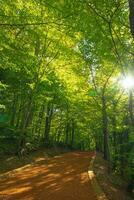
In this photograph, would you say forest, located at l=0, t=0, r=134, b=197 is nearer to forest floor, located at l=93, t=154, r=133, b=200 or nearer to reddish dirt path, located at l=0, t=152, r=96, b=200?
forest floor, located at l=93, t=154, r=133, b=200

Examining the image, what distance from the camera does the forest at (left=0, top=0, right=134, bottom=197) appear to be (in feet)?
34.8

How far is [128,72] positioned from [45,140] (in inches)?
846

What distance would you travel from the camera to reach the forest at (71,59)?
34.8 feet

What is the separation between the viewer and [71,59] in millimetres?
21500

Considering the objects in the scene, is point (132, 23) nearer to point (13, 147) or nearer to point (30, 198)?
point (30, 198)

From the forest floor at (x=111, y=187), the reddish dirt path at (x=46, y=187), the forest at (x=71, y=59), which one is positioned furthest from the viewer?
the forest floor at (x=111, y=187)

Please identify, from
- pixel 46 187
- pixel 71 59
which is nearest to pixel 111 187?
pixel 46 187

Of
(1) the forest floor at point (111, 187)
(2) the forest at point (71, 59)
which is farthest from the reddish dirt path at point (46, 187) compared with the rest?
(2) the forest at point (71, 59)

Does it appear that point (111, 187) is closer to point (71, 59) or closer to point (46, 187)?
point (46, 187)

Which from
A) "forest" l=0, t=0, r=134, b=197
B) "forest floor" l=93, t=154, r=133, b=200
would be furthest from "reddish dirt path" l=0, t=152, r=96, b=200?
"forest" l=0, t=0, r=134, b=197

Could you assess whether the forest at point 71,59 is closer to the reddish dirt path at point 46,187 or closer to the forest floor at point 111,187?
the forest floor at point 111,187

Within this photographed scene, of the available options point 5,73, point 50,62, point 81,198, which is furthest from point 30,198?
point 5,73

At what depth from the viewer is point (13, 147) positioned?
69.5 ft

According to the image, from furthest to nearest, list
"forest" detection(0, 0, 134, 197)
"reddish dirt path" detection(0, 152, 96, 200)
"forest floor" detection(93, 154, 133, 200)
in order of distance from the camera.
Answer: "forest floor" detection(93, 154, 133, 200), "forest" detection(0, 0, 134, 197), "reddish dirt path" detection(0, 152, 96, 200)
